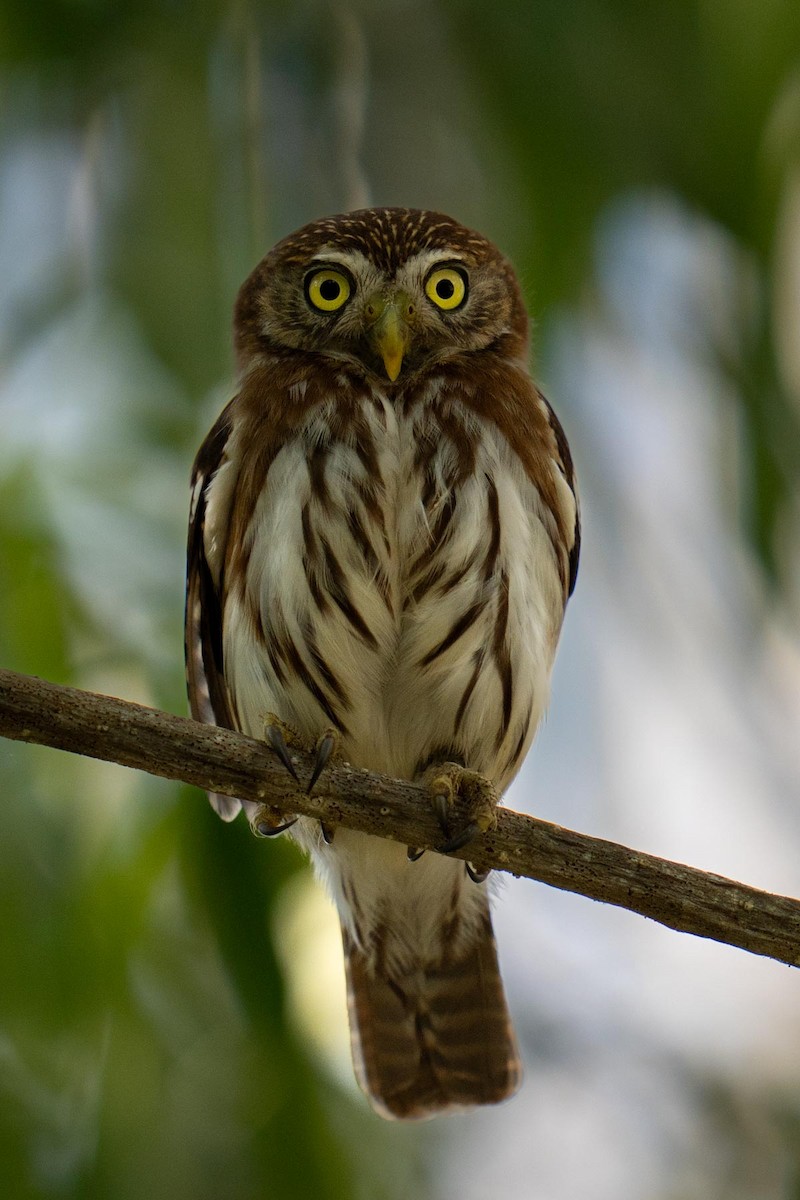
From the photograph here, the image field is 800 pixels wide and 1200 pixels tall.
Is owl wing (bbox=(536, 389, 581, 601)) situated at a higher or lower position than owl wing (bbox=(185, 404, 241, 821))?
higher

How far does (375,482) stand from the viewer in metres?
2.78

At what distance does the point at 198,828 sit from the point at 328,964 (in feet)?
2.79

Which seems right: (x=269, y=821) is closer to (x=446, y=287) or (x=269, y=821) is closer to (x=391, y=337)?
(x=391, y=337)

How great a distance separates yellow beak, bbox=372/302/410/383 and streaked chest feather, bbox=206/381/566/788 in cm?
9

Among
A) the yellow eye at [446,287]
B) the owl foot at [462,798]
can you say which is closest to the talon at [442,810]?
the owl foot at [462,798]

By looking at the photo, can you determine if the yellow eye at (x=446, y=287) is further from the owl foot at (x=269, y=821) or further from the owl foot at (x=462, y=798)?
the owl foot at (x=269, y=821)

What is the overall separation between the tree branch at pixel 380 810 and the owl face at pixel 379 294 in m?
1.03

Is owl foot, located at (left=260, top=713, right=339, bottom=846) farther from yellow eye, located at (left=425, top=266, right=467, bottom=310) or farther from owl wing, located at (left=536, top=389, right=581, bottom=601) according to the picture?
yellow eye, located at (left=425, top=266, right=467, bottom=310)

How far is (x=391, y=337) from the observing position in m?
2.90

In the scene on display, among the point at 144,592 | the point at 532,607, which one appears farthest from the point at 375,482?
the point at 144,592

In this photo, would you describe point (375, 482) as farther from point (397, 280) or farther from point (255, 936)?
point (255, 936)

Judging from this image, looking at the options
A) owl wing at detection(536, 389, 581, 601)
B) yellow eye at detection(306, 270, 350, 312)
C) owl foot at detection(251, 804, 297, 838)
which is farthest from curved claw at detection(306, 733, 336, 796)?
A: yellow eye at detection(306, 270, 350, 312)

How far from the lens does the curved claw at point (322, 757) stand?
229 cm

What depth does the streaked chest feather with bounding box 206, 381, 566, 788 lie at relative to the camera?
275cm
